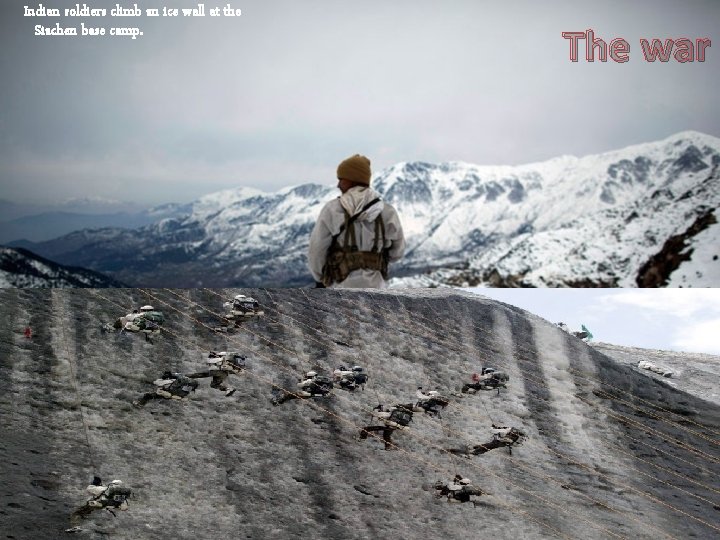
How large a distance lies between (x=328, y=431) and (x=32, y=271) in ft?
207

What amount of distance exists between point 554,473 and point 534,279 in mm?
55499

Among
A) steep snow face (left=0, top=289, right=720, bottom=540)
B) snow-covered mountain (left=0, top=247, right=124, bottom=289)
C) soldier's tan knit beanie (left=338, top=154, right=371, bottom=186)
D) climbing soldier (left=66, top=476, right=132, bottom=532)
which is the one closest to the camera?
climbing soldier (left=66, top=476, right=132, bottom=532)

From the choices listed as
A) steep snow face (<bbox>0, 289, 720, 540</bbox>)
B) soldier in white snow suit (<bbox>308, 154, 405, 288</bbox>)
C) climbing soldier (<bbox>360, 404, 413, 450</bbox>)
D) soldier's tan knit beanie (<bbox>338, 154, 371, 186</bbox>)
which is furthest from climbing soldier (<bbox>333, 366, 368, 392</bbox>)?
soldier's tan knit beanie (<bbox>338, 154, 371, 186</bbox>)

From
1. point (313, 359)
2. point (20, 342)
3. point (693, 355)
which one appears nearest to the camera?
point (20, 342)

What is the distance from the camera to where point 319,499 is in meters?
3.38

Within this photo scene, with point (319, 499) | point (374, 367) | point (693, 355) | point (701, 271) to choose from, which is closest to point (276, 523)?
point (319, 499)

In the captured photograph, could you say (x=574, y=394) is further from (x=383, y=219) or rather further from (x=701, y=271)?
(x=701, y=271)

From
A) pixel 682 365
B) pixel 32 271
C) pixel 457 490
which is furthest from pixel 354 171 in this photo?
pixel 32 271

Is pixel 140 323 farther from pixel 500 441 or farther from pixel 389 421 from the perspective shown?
pixel 500 441

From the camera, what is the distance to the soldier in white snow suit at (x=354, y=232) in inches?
232

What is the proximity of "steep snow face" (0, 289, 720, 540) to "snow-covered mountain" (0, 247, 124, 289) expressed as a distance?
143 feet

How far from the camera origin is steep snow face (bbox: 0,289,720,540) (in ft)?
10.5

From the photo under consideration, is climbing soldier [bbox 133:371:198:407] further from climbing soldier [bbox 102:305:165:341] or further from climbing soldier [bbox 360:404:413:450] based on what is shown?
climbing soldier [bbox 360:404:413:450]

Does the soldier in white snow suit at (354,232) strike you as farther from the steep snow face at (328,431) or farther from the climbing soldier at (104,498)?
the climbing soldier at (104,498)
